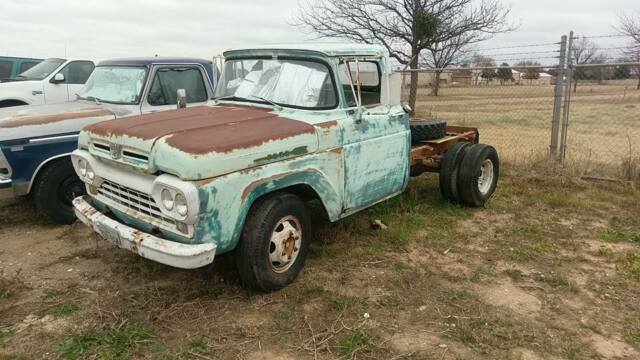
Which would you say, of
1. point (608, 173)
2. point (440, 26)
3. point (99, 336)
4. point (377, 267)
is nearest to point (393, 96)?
point (377, 267)

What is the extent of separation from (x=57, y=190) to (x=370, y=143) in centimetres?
349

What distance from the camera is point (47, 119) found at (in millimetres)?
5535

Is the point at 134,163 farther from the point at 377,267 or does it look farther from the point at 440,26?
the point at 440,26

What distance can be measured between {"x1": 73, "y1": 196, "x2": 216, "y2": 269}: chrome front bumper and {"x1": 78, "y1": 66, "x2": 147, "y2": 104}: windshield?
9.05 ft

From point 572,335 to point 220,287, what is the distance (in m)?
2.59

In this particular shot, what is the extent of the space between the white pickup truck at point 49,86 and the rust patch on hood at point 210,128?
6.39 m

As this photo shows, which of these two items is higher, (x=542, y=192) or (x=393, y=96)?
(x=393, y=96)

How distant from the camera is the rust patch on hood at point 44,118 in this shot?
17.4 ft

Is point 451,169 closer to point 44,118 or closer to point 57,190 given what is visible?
point 57,190

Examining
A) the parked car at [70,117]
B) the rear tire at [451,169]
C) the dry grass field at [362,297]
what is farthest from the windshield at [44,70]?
the rear tire at [451,169]

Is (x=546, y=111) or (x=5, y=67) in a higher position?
(x=5, y=67)

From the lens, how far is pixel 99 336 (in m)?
3.41

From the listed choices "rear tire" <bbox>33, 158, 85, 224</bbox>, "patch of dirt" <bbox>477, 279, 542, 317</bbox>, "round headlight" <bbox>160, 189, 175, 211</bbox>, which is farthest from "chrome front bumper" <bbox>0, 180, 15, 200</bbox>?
"patch of dirt" <bbox>477, 279, 542, 317</bbox>

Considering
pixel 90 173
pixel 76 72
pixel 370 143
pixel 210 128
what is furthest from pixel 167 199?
pixel 76 72
